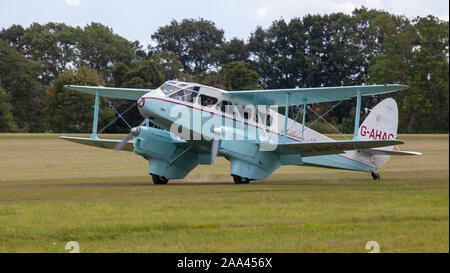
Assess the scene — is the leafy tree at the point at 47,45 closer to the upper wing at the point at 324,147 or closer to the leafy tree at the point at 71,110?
the leafy tree at the point at 71,110

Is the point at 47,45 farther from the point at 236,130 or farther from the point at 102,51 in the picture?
the point at 236,130

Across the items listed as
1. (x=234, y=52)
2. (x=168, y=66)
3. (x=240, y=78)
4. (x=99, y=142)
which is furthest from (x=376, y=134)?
(x=234, y=52)

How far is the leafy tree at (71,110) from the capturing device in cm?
7006

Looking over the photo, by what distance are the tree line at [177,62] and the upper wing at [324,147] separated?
97.4 ft

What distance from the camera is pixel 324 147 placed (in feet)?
76.4

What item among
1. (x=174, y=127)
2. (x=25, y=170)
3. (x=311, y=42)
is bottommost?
(x=25, y=170)

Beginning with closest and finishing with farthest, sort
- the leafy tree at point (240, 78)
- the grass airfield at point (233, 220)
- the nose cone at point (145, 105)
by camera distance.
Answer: the grass airfield at point (233, 220), the nose cone at point (145, 105), the leafy tree at point (240, 78)

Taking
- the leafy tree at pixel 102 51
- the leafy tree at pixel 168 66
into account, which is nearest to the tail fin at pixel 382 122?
the leafy tree at pixel 168 66

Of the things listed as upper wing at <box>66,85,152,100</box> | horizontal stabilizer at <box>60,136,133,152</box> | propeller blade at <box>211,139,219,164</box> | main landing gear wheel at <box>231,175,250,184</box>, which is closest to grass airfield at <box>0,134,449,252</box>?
propeller blade at <box>211,139,219,164</box>

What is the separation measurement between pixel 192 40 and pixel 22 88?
26537mm

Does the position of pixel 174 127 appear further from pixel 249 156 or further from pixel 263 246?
pixel 263 246
